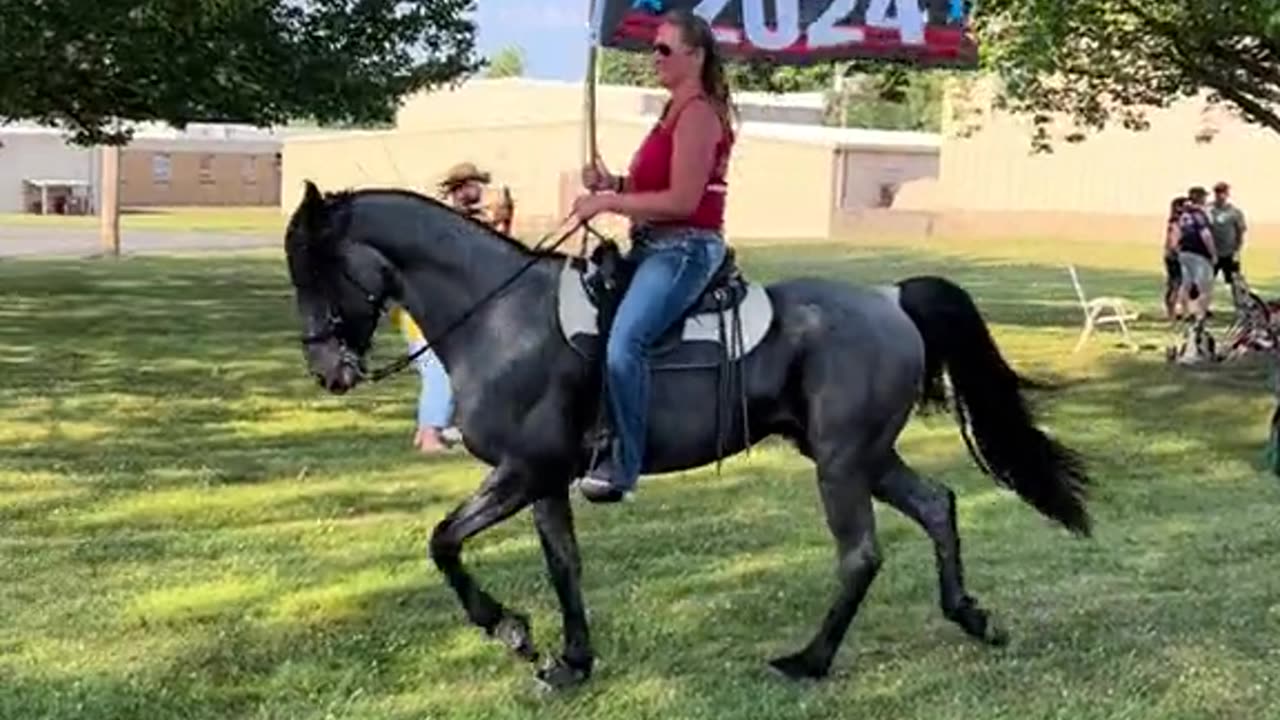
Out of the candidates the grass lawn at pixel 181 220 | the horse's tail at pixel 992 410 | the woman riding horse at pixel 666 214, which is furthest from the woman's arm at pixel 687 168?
the grass lawn at pixel 181 220

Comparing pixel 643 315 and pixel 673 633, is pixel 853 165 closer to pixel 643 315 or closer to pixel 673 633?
pixel 673 633

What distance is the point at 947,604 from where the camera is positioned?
7.32 meters

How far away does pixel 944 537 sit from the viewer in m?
7.32

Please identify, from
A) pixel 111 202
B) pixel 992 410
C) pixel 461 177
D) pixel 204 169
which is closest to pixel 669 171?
pixel 992 410

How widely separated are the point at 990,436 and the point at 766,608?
1.14 metres

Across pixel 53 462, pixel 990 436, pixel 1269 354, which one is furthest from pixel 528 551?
pixel 1269 354

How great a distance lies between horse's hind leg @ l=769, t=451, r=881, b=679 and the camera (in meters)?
6.78

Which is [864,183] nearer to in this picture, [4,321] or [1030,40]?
[4,321]

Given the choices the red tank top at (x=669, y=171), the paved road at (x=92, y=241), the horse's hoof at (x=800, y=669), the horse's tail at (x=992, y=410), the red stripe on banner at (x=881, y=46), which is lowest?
the paved road at (x=92, y=241)

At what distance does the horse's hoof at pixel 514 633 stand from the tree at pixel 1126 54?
30.8 feet

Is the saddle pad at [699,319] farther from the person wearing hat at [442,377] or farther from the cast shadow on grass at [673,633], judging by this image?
the person wearing hat at [442,377]

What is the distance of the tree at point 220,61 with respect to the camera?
16672 mm

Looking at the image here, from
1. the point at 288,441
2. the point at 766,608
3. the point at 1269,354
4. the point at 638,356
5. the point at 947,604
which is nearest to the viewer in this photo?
the point at 638,356

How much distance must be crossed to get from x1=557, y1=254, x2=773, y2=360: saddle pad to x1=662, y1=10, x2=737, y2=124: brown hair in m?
0.66
